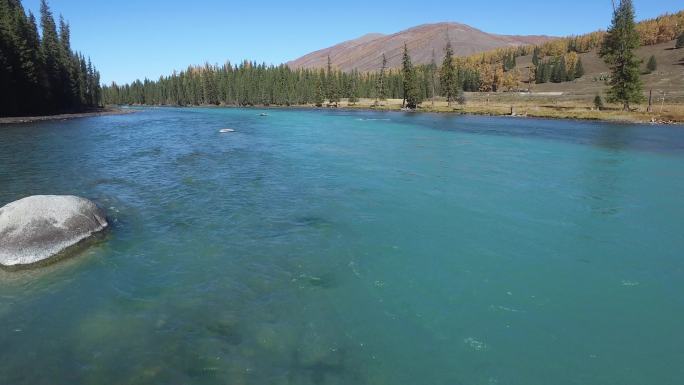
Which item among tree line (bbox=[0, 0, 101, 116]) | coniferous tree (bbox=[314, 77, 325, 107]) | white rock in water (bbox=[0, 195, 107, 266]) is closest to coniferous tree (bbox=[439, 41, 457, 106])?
coniferous tree (bbox=[314, 77, 325, 107])

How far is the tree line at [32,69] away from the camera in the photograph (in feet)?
236

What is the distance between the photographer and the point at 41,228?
13.6 meters

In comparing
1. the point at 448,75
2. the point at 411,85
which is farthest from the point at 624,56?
the point at 411,85

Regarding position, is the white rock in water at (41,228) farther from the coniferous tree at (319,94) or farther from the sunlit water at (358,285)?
the coniferous tree at (319,94)

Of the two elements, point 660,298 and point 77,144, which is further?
point 77,144

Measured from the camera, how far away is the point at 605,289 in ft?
38.7

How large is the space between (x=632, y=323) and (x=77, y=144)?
154 ft

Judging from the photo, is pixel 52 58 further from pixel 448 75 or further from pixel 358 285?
pixel 358 285

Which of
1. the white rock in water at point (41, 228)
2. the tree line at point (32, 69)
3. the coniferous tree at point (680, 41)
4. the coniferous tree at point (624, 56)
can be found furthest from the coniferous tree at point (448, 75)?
the coniferous tree at point (680, 41)

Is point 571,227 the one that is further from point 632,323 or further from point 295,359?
point 295,359

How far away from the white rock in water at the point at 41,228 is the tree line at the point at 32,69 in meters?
72.9

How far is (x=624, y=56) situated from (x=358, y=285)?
85478 millimetres

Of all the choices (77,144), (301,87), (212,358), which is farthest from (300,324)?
(301,87)

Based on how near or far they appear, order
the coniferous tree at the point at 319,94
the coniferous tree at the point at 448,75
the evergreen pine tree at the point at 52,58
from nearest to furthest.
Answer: the evergreen pine tree at the point at 52,58 < the coniferous tree at the point at 448,75 < the coniferous tree at the point at 319,94
